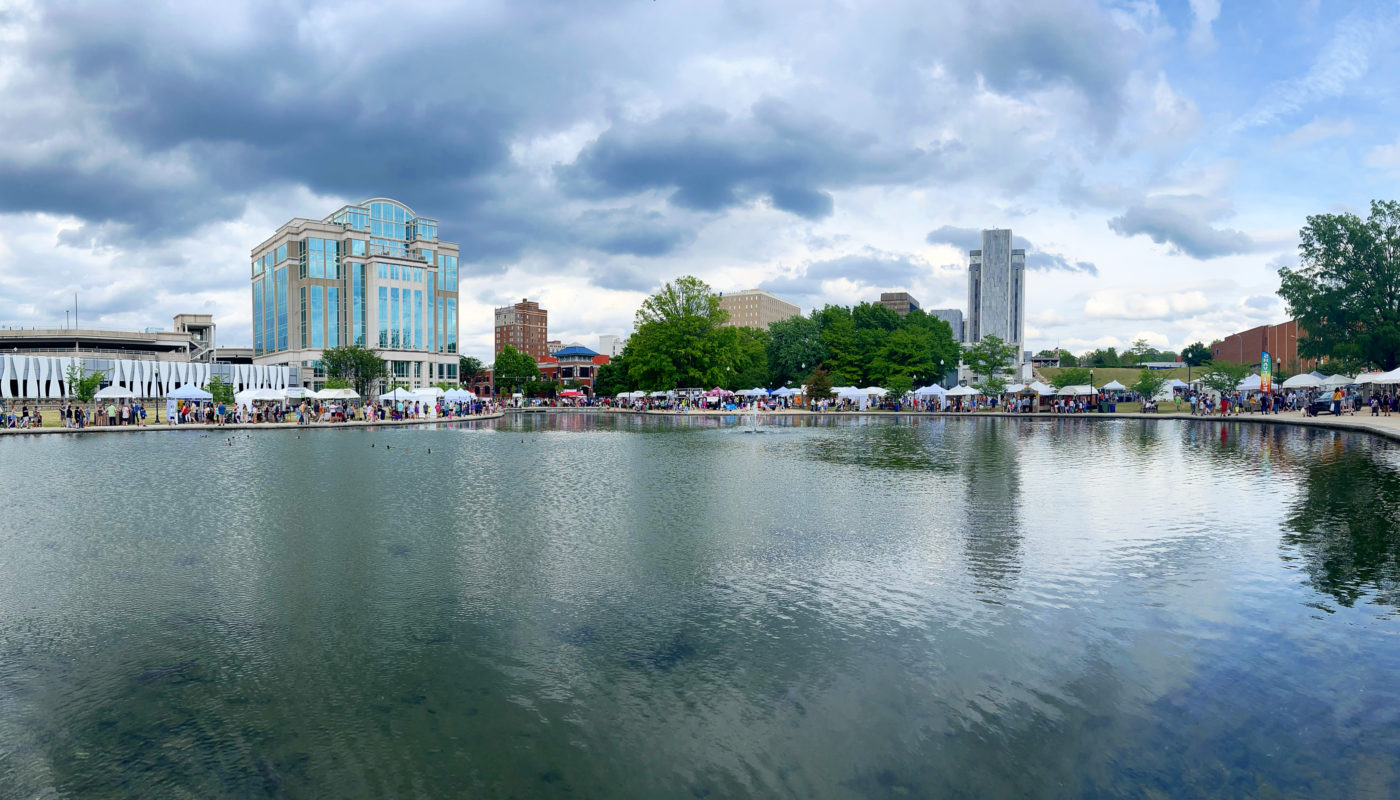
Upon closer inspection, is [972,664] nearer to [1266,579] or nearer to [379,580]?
[1266,579]

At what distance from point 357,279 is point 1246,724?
121 metres

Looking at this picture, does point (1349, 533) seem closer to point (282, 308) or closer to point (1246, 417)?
point (1246, 417)

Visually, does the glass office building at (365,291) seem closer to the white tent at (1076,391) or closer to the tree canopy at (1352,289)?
the white tent at (1076,391)

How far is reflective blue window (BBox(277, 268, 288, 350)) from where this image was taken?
116m

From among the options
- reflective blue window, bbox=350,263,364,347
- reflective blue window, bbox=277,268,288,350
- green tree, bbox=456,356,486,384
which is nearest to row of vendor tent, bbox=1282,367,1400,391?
reflective blue window, bbox=350,263,364,347

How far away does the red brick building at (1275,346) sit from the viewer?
84562 millimetres

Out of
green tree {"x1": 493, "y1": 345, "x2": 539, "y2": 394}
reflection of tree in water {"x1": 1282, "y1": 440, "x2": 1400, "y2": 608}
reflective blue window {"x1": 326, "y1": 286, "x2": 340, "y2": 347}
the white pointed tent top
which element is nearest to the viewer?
reflection of tree in water {"x1": 1282, "y1": 440, "x2": 1400, "y2": 608}

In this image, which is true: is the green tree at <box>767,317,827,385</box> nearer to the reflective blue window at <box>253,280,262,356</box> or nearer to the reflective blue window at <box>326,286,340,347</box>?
Result: the reflective blue window at <box>326,286,340,347</box>

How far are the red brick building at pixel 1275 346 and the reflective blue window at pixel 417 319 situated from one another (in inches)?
4316

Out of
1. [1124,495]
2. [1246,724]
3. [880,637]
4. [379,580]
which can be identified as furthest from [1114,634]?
[1124,495]

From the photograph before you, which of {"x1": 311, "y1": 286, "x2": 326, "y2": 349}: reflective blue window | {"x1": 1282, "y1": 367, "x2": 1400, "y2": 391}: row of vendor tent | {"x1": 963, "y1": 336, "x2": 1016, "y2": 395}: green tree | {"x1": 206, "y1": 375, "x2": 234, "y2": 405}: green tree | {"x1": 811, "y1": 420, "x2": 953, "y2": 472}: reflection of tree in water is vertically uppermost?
{"x1": 311, "y1": 286, "x2": 326, "y2": 349}: reflective blue window

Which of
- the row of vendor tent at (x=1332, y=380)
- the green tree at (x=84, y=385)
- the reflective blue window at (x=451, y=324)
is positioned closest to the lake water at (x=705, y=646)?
the row of vendor tent at (x=1332, y=380)

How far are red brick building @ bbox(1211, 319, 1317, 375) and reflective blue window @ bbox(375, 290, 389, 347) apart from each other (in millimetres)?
111163

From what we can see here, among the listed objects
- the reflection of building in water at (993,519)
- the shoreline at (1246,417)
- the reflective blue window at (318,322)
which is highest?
the reflective blue window at (318,322)
